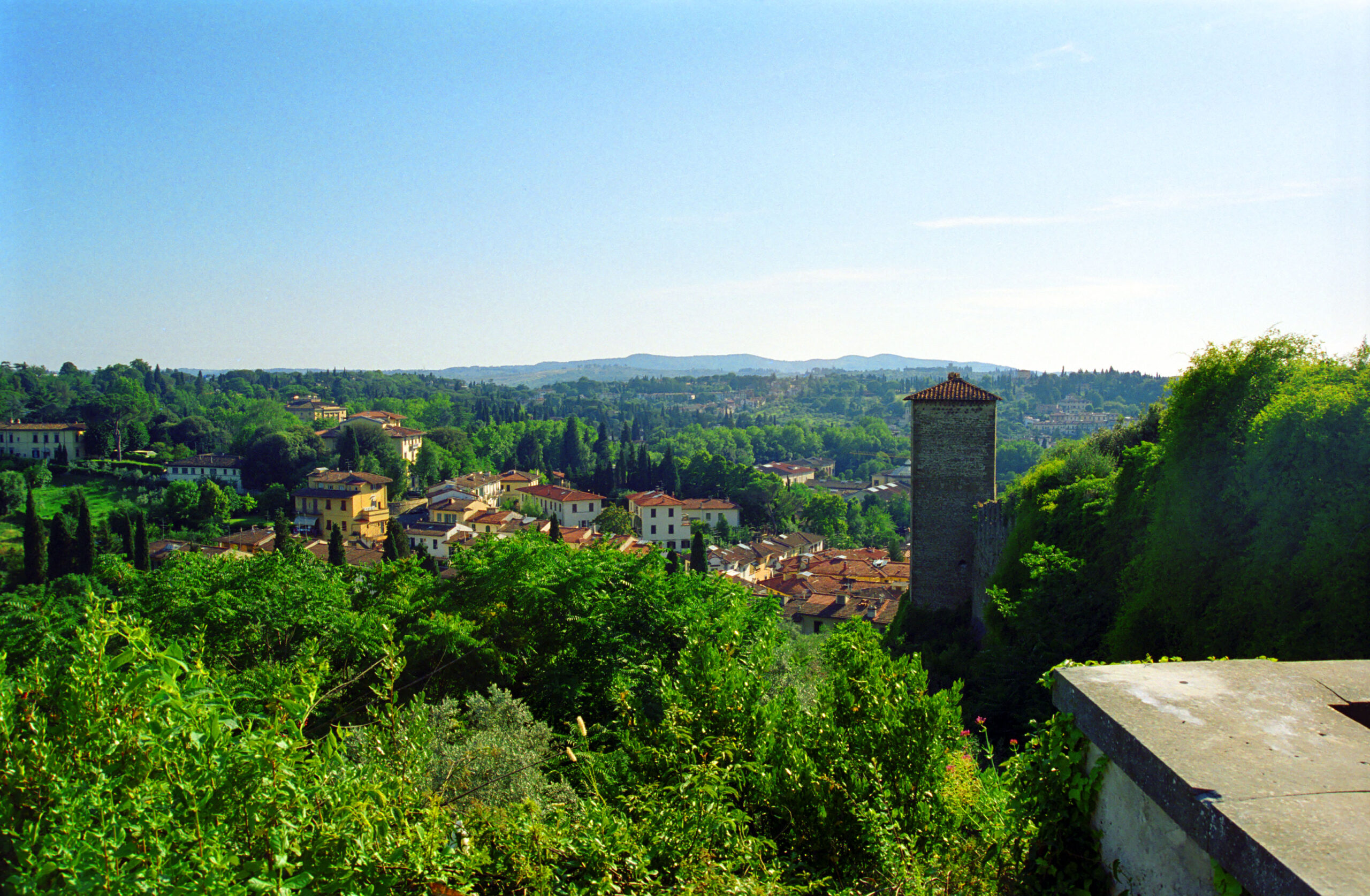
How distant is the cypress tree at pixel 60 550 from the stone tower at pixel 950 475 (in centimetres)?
3781

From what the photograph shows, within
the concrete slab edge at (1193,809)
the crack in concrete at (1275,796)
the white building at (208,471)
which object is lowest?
the white building at (208,471)

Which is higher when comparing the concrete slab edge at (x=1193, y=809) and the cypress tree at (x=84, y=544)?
the concrete slab edge at (x=1193, y=809)

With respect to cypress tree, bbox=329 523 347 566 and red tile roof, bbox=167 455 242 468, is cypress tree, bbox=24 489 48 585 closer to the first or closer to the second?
cypress tree, bbox=329 523 347 566

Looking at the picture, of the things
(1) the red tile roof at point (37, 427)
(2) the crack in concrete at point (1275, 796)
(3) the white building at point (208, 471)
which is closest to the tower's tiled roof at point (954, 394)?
(2) the crack in concrete at point (1275, 796)

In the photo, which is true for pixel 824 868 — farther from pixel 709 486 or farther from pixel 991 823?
pixel 709 486

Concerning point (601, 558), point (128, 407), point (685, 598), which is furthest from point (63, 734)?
point (128, 407)

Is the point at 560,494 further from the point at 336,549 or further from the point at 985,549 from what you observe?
the point at 985,549

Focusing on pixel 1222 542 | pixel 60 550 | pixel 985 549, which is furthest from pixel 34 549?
pixel 1222 542

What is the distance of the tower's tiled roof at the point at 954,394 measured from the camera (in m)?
16.1

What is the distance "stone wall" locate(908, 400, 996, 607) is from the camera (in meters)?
16.1

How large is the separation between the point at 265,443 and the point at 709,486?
35520mm

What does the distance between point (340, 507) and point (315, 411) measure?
53247 millimetres

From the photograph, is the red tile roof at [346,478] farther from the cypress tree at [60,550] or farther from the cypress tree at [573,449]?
the cypress tree at [573,449]

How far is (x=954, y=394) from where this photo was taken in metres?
16.3
